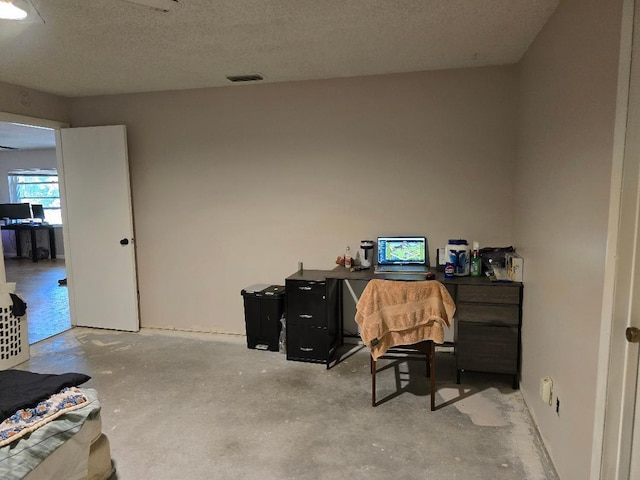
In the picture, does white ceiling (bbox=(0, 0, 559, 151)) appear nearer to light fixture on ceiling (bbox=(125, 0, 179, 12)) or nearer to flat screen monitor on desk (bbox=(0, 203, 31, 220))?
light fixture on ceiling (bbox=(125, 0, 179, 12))

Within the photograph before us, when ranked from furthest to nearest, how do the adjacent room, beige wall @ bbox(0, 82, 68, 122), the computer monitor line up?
1. the computer monitor
2. beige wall @ bbox(0, 82, 68, 122)
3. the adjacent room

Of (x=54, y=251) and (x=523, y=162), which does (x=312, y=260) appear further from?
(x=54, y=251)

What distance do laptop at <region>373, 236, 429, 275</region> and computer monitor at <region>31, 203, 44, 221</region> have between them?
8484mm

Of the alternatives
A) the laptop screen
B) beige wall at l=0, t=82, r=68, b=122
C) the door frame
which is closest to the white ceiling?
beige wall at l=0, t=82, r=68, b=122

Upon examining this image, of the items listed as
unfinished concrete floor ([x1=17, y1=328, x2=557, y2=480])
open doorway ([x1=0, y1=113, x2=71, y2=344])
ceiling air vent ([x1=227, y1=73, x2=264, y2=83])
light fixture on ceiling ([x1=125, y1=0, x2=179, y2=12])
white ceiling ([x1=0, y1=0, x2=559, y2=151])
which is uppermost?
ceiling air vent ([x1=227, y1=73, x2=264, y2=83])

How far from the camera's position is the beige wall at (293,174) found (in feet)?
11.8

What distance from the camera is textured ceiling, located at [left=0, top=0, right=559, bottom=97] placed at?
234 cm

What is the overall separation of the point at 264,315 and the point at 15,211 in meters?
7.78

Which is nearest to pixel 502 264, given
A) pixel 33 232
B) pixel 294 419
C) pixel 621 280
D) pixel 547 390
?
pixel 547 390

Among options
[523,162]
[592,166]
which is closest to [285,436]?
[592,166]

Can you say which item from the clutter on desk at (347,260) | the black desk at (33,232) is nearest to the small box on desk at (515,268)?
the clutter on desk at (347,260)

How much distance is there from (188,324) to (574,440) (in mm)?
3621

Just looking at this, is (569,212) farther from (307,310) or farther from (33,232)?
(33,232)

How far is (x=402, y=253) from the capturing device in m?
3.75
